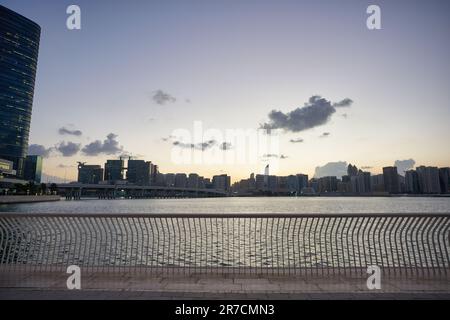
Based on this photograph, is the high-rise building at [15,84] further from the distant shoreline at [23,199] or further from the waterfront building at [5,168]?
the distant shoreline at [23,199]

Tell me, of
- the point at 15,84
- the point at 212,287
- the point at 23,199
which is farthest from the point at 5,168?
the point at 212,287

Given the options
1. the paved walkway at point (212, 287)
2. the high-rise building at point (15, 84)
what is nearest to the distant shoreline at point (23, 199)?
the high-rise building at point (15, 84)

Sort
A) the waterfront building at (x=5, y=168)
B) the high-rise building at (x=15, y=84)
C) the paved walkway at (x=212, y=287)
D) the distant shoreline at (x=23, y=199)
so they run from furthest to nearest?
the high-rise building at (x=15, y=84) → the waterfront building at (x=5, y=168) → the distant shoreline at (x=23, y=199) → the paved walkway at (x=212, y=287)

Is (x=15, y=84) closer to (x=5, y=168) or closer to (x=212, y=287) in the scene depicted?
(x=5, y=168)

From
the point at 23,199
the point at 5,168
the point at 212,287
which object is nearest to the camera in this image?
the point at 212,287

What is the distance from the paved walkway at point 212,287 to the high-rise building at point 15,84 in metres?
190

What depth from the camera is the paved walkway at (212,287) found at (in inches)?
253

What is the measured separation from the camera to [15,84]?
550 feet

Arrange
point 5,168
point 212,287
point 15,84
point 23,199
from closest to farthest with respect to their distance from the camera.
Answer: point 212,287 → point 23,199 → point 5,168 → point 15,84

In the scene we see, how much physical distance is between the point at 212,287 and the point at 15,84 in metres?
203

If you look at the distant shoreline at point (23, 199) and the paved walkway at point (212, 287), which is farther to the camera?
the distant shoreline at point (23, 199)
